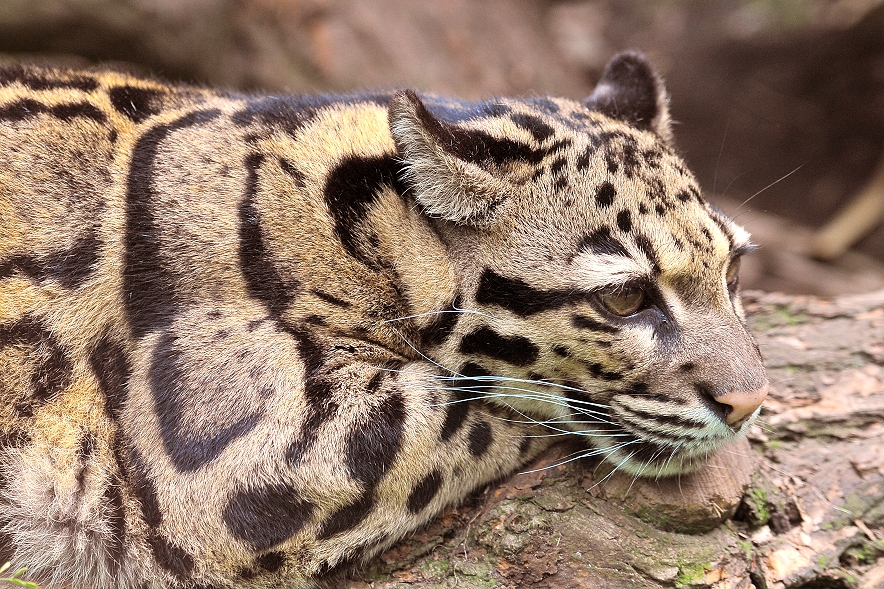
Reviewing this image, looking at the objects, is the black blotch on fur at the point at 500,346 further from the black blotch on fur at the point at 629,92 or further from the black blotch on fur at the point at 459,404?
the black blotch on fur at the point at 629,92

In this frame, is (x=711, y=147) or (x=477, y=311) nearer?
(x=477, y=311)

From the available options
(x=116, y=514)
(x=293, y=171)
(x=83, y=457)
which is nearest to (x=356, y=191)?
(x=293, y=171)

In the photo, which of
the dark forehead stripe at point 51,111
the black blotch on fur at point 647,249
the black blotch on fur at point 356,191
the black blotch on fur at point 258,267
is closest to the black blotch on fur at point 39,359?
the black blotch on fur at point 258,267

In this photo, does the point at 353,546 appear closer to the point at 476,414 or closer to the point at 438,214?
the point at 476,414

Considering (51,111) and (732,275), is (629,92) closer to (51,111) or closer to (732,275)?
(732,275)

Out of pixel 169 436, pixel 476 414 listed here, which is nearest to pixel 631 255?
pixel 476 414

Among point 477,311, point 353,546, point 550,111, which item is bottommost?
point 353,546

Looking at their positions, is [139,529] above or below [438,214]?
below
